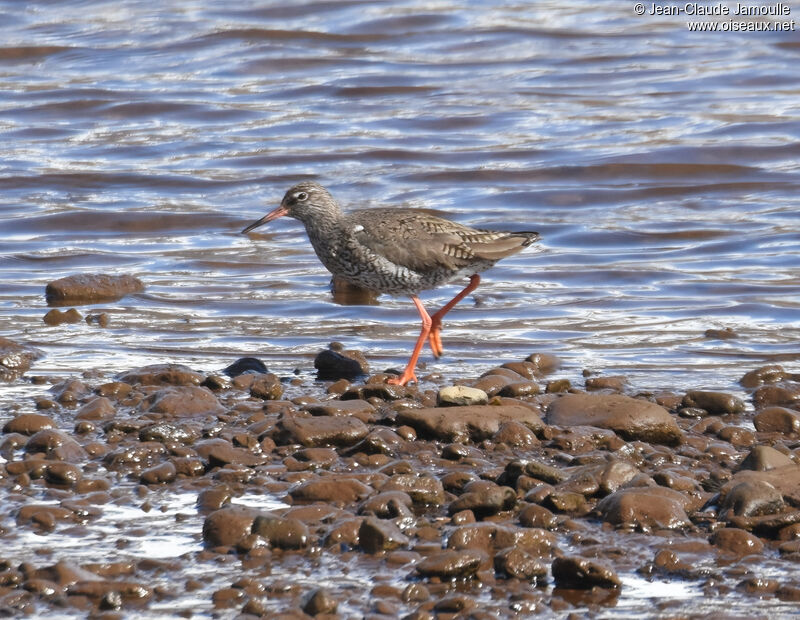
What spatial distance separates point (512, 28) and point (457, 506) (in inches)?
607

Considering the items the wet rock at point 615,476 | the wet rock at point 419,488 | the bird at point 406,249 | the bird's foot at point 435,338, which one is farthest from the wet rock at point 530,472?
the bird's foot at point 435,338

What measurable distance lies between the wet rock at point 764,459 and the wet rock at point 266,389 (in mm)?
2573

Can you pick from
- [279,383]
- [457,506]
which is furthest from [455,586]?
[279,383]

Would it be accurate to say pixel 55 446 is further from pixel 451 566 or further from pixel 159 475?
pixel 451 566

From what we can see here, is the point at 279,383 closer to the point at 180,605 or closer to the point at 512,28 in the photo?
the point at 180,605

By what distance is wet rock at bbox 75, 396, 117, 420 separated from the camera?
650cm

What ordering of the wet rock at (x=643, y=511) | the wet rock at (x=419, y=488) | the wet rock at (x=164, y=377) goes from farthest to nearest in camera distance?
the wet rock at (x=164, y=377) < the wet rock at (x=419, y=488) < the wet rock at (x=643, y=511)

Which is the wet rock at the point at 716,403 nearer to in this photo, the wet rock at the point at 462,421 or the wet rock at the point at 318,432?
the wet rock at the point at 462,421

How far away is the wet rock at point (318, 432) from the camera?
6027 mm

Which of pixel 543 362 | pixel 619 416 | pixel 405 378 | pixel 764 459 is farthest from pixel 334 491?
pixel 543 362

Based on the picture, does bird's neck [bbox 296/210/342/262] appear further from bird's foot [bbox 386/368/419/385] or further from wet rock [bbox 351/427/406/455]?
wet rock [bbox 351/427/406/455]

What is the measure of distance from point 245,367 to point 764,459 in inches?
128

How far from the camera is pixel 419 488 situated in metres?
5.29

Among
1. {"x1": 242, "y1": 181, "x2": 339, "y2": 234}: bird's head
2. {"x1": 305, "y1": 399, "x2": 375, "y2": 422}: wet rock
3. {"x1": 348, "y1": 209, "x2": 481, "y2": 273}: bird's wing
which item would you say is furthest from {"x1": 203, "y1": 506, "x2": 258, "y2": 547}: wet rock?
{"x1": 242, "y1": 181, "x2": 339, "y2": 234}: bird's head
